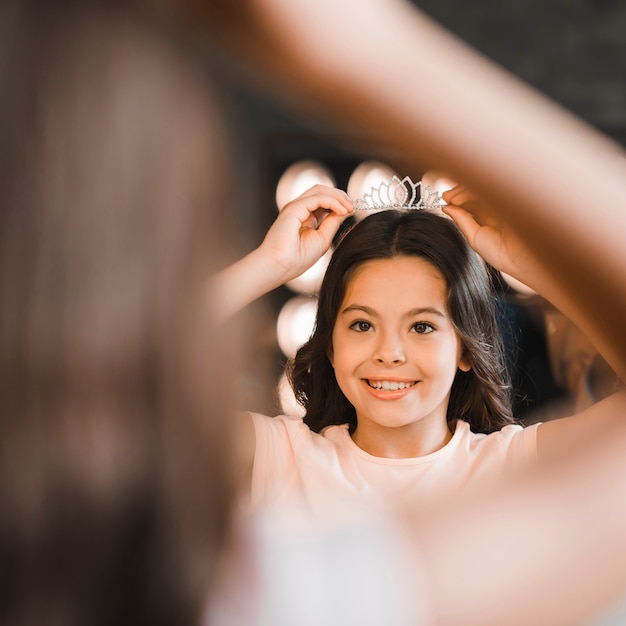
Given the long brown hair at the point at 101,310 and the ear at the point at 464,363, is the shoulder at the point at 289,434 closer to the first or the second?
the ear at the point at 464,363

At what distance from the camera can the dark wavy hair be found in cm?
105

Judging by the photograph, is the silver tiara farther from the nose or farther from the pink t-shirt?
the pink t-shirt

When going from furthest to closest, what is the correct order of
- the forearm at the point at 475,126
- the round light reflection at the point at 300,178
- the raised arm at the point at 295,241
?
the round light reflection at the point at 300,178, the raised arm at the point at 295,241, the forearm at the point at 475,126

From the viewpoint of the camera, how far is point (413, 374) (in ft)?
3.30

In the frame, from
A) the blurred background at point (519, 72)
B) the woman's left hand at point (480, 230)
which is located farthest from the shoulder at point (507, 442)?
the blurred background at point (519, 72)

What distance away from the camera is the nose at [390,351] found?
99 cm

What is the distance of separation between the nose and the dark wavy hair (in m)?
0.08

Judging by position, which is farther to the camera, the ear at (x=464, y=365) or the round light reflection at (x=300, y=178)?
the round light reflection at (x=300, y=178)

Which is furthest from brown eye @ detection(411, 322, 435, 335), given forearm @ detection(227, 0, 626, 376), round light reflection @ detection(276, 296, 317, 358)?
round light reflection @ detection(276, 296, 317, 358)

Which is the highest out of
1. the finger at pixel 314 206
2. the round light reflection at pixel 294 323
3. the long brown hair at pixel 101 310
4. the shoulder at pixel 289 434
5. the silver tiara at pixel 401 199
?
the round light reflection at pixel 294 323

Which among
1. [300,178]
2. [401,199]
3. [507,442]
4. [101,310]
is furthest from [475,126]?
[300,178]

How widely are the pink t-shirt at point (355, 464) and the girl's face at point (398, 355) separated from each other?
23 millimetres

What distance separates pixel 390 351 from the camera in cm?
99

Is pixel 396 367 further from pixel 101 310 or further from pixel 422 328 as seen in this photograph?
pixel 101 310
